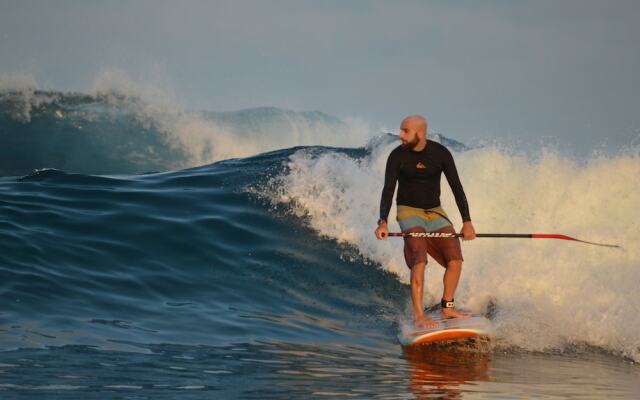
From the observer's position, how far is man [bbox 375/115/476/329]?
29.1 ft

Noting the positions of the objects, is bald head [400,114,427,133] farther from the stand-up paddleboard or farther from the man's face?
the stand-up paddleboard

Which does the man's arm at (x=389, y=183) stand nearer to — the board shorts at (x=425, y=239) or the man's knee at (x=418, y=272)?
the board shorts at (x=425, y=239)

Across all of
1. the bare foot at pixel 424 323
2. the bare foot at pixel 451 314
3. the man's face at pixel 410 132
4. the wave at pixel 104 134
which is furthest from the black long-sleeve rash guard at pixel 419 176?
→ the wave at pixel 104 134

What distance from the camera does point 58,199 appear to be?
44.4ft

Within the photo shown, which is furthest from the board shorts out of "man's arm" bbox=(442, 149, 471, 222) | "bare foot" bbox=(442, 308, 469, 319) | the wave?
the wave

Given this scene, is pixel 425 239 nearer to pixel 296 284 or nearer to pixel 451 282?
pixel 451 282

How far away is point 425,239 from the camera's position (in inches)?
361

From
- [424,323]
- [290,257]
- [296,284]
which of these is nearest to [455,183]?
[424,323]

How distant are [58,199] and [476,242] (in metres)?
5.68

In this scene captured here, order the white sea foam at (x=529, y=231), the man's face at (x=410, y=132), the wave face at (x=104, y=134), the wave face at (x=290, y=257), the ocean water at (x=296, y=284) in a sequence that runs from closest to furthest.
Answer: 1. the ocean water at (x=296, y=284)
2. the man's face at (x=410, y=132)
3. the wave face at (x=290, y=257)
4. the white sea foam at (x=529, y=231)
5. the wave face at (x=104, y=134)

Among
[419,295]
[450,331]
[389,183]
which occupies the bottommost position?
[450,331]

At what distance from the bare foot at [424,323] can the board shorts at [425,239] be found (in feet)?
1.55

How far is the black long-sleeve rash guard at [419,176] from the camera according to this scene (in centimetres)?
894

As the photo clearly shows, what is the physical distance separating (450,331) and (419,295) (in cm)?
43
